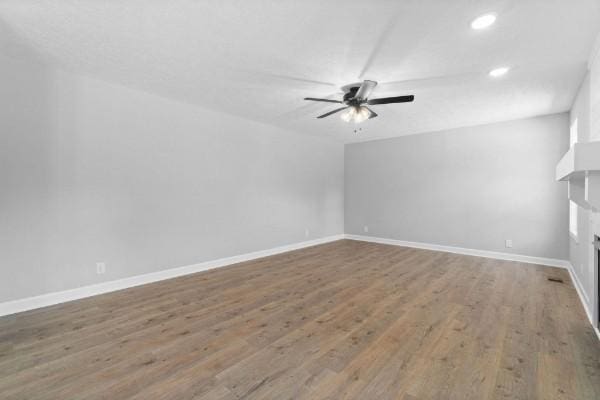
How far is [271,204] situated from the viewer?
5430 millimetres

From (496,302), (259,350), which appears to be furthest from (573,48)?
(259,350)

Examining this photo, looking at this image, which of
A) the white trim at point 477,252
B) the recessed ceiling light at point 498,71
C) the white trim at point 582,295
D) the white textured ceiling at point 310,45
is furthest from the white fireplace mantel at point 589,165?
the white trim at point 477,252

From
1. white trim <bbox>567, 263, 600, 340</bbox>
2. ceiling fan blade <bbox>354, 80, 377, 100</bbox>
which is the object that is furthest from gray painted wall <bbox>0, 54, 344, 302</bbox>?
white trim <bbox>567, 263, 600, 340</bbox>

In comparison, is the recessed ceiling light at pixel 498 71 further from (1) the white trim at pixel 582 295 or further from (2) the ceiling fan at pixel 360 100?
(1) the white trim at pixel 582 295

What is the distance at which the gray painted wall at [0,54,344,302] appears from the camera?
2.82 m

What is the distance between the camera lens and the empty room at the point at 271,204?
1.91 m

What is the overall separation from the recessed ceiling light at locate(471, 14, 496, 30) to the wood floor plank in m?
2.53

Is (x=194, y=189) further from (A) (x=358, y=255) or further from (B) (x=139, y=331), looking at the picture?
(A) (x=358, y=255)

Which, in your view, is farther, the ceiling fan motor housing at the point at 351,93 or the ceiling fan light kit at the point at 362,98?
the ceiling fan motor housing at the point at 351,93

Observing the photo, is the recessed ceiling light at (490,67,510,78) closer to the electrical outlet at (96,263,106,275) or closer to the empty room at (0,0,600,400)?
the empty room at (0,0,600,400)

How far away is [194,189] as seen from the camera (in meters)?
4.22

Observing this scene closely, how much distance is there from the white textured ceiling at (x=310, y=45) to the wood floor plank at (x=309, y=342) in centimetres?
254

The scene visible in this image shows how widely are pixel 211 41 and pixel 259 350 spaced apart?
264cm

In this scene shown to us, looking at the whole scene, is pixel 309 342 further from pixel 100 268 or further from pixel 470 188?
pixel 470 188
